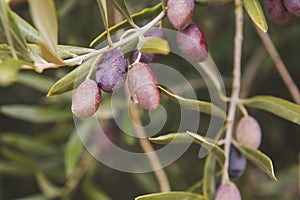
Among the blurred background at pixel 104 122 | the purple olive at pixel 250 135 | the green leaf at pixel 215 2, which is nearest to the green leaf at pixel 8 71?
the green leaf at pixel 215 2

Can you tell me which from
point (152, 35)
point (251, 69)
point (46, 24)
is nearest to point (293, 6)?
point (152, 35)

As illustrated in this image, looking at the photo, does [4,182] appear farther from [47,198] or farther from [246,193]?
[246,193]

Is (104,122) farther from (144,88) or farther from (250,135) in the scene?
(144,88)

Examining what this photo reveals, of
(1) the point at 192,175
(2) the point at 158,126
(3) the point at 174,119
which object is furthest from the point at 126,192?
(2) the point at 158,126

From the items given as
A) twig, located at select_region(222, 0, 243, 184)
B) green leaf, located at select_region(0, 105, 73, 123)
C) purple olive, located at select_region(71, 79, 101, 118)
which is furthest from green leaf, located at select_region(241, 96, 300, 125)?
green leaf, located at select_region(0, 105, 73, 123)

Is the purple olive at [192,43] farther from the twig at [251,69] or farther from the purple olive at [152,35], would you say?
the twig at [251,69]

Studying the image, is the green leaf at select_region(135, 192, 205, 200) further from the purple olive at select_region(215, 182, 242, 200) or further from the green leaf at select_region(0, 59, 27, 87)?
the green leaf at select_region(0, 59, 27, 87)

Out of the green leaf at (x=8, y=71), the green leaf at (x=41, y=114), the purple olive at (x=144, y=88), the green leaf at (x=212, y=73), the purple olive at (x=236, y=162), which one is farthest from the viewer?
the green leaf at (x=41, y=114)
